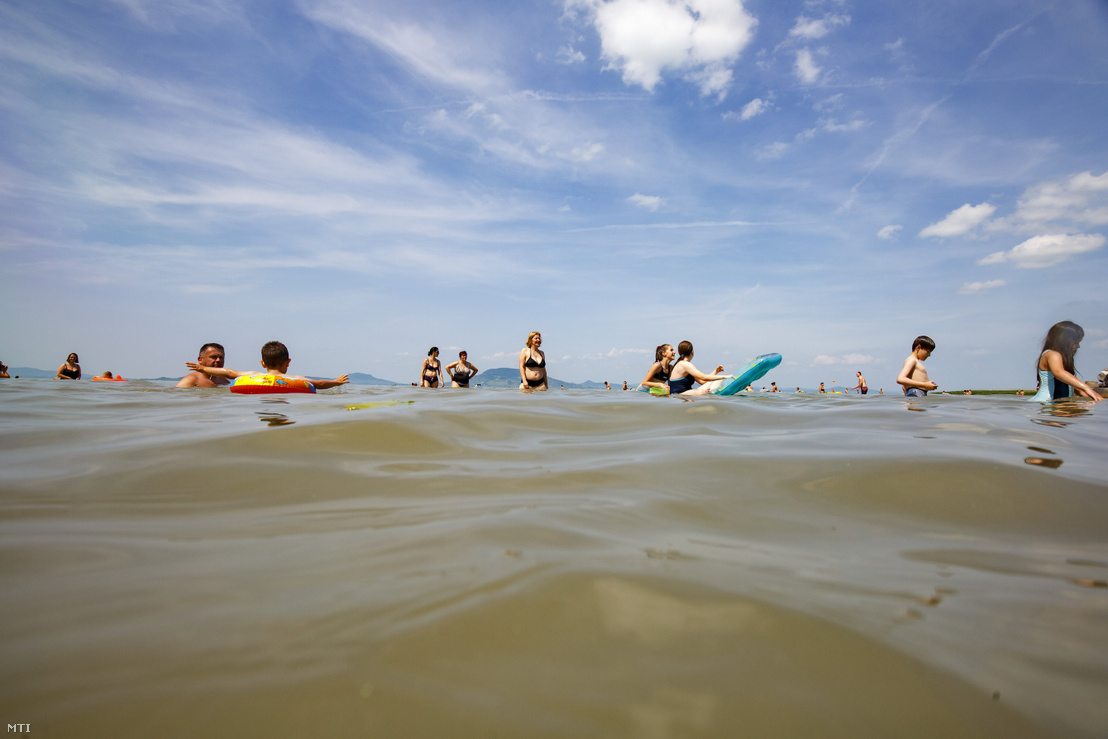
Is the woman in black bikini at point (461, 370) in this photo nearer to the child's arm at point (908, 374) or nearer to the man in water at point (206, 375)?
the man in water at point (206, 375)

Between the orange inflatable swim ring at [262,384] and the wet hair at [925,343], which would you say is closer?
the orange inflatable swim ring at [262,384]

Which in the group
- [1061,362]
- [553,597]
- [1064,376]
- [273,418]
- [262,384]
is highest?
[1061,362]

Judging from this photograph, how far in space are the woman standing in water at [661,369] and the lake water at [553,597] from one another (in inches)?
320

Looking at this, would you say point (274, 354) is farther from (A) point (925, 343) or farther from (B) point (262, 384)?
(A) point (925, 343)

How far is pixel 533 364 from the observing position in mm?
11312

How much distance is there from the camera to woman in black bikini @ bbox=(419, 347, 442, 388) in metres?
15.4

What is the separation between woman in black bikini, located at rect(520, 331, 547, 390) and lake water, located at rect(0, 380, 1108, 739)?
8.58 m

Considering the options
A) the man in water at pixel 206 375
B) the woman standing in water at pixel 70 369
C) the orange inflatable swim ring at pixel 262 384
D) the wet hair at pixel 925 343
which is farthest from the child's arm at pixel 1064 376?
the woman standing in water at pixel 70 369

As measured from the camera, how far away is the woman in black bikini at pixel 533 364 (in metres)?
11.1

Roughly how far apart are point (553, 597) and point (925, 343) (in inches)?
379

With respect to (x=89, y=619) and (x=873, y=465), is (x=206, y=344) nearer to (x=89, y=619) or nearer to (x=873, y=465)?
(x=89, y=619)

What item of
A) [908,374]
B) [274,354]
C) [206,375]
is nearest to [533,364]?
[274,354]

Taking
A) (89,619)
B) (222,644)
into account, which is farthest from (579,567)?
(89,619)

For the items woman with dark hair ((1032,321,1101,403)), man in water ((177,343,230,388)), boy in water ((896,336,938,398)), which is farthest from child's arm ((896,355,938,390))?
man in water ((177,343,230,388))
